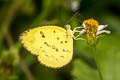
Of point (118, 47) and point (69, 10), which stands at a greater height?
point (69, 10)

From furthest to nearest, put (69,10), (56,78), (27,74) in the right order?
(69,10)
(56,78)
(27,74)

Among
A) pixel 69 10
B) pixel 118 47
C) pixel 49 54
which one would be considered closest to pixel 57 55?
pixel 49 54

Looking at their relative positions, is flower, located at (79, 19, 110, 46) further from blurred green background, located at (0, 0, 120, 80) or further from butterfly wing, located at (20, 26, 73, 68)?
blurred green background, located at (0, 0, 120, 80)

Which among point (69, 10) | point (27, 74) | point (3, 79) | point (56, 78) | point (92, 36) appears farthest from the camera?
point (69, 10)

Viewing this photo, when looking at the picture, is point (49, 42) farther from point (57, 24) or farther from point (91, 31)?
point (57, 24)

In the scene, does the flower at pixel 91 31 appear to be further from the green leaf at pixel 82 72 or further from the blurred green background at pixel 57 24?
→ the green leaf at pixel 82 72

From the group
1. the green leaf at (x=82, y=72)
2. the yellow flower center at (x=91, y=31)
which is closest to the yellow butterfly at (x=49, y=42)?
the yellow flower center at (x=91, y=31)

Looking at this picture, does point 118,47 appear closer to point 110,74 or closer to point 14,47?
point 110,74

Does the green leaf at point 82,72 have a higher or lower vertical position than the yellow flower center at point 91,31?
lower
